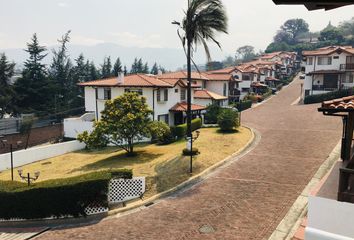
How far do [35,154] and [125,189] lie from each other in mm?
16550

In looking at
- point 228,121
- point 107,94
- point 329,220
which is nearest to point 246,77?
point 107,94

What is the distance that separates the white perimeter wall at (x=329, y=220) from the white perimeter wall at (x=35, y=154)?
1084 inches

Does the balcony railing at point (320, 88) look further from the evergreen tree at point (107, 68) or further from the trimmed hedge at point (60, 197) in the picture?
the evergreen tree at point (107, 68)

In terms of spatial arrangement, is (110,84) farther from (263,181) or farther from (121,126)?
(263,181)

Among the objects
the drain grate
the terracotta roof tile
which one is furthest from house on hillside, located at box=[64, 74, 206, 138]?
the terracotta roof tile

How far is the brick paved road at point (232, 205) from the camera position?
13336mm

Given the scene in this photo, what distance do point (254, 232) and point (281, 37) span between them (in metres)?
203

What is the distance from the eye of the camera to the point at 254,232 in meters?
12.7

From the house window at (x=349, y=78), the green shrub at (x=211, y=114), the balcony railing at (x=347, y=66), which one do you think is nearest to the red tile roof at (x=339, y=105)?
the green shrub at (x=211, y=114)

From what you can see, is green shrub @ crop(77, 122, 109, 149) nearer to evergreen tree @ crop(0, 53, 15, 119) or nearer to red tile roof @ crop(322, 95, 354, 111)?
red tile roof @ crop(322, 95, 354, 111)

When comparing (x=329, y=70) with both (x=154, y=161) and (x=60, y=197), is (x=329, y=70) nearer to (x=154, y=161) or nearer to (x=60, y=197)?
(x=154, y=161)

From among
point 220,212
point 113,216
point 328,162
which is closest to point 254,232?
point 220,212

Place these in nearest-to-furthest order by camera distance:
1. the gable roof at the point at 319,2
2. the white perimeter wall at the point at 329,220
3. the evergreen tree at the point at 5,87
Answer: the gable roof at the point at 319,2 → the white perimeter wall at the point at 329,220 → the evergreen tree at the point at 5,87

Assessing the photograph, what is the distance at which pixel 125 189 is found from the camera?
17.5 metres
